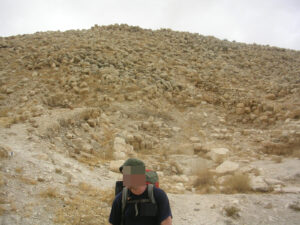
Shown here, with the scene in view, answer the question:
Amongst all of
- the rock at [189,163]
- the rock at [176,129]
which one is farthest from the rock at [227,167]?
the rock at [176,129]

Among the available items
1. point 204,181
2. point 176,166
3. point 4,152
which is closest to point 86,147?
point 4,152

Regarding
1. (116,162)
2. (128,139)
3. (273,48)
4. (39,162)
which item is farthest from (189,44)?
(39,162)

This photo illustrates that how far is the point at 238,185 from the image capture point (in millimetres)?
5668

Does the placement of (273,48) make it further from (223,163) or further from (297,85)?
(223,163)

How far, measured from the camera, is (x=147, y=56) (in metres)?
13.8

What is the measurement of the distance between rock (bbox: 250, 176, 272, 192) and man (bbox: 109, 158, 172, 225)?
13.3 ft

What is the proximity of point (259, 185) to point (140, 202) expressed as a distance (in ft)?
14.1

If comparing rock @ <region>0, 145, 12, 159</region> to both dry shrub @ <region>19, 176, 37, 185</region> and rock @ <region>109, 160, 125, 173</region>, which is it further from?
rock @ <region>109, 160, 125, 173</region>

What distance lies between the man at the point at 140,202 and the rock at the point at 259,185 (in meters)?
4.05

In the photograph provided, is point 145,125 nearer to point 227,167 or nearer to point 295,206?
point 227,167

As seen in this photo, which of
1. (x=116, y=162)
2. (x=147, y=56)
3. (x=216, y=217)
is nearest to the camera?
(x=216, y=217)

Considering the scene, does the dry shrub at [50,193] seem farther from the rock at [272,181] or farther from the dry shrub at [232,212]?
the rock at [272,181]

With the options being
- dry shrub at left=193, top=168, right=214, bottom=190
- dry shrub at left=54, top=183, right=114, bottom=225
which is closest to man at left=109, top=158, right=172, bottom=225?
dry shrub at left=54, top=183, right=114, bottom=225

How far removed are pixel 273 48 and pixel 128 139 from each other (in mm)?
15709
